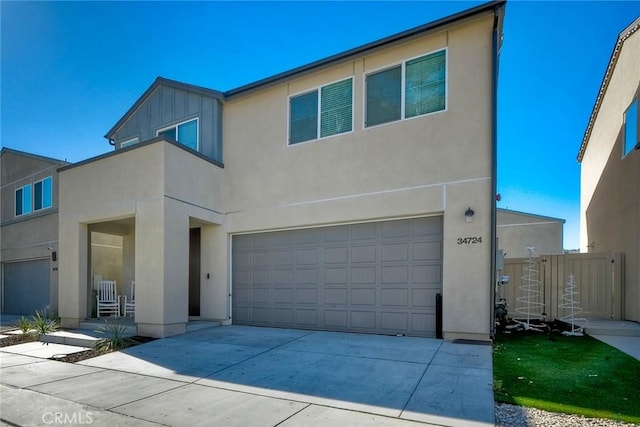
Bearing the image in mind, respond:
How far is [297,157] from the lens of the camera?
10234mm

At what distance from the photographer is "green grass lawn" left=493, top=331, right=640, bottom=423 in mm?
4402

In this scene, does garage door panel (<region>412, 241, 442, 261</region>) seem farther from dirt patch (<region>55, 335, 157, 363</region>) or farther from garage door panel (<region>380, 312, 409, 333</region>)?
dirt patch (<region>55, 335, 157, 363</region>)

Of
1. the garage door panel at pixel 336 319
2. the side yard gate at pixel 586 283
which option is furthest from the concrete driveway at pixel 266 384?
the side yard gate at pixel 586 283

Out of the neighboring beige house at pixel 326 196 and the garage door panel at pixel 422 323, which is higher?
the neighboring beige house at pixel 326 196

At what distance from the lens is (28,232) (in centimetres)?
1598

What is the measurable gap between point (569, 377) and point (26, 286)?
61.8 ft

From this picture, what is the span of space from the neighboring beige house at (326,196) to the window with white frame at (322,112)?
1.3 inches

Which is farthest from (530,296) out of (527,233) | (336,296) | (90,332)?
(90,332)

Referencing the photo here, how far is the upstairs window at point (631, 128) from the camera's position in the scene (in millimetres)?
9914

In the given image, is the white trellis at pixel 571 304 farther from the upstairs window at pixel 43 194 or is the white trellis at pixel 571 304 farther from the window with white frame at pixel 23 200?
the window with white frame at pixel 23 200

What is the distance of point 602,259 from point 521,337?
3.79 meters

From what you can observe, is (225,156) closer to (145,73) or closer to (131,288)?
(145,73)

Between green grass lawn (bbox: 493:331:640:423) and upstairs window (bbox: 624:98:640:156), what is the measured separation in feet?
18.3

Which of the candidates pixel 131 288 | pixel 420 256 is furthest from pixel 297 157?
pixel 131 288
